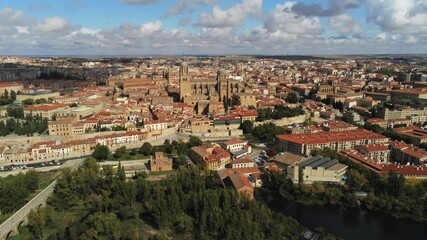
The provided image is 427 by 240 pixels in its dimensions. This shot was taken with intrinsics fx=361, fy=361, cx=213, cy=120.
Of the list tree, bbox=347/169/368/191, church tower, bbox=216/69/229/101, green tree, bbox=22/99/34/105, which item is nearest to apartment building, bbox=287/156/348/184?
tree, bbox=347/169/368/191

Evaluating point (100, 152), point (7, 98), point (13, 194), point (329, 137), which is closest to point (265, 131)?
point (329, 137)

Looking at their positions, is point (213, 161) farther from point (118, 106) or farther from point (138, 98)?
point (138, 98)

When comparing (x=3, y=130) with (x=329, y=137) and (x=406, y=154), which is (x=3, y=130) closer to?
(x=329, y=137)

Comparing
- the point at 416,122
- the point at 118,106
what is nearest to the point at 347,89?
the point at 416,122

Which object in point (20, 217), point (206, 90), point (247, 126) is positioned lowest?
point (20, 217)

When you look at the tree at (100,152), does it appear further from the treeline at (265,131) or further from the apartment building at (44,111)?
the apartment building at (44,111)

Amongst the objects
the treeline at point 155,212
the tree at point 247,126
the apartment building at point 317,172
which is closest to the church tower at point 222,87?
the tree at point 247,126

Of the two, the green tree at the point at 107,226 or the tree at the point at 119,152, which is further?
the tree at the point at 119,152
